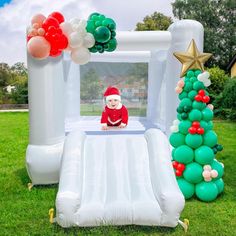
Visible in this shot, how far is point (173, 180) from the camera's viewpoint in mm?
3580

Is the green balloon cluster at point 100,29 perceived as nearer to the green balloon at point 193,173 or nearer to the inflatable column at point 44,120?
the inflatable column at point 44,120

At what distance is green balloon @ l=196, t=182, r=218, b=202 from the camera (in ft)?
14.1

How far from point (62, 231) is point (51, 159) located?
50.8 inches

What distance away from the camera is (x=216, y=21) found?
80.1 feet

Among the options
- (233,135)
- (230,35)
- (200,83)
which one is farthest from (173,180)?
(230,35)

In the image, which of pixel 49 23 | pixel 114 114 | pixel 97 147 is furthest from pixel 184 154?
pixel 114 114

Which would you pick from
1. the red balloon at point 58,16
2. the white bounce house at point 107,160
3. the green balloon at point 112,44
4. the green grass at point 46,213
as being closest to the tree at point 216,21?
the green grass at point 46,213

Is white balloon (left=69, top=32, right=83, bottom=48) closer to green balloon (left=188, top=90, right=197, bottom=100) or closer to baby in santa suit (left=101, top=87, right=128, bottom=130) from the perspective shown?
green balloon (left=188, top=90, right=197, bottom=100)

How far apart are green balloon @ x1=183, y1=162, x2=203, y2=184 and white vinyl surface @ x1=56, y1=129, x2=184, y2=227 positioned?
0.53 m

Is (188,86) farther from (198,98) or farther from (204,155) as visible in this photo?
(204,155)

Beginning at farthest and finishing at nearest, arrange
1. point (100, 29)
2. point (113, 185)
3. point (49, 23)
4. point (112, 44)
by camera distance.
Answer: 1. point (112, 44)
2. point (100, 29)
3. point (49, 23)
4. point (113, 185)

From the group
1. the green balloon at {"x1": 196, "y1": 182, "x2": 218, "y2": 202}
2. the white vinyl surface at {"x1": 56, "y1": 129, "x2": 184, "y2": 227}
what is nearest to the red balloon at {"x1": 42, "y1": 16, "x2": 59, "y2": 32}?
the white vinyl surface at {"x1": 56, "y1": 129, "x2": 184, "y2": 227}

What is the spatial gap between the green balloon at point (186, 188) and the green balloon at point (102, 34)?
6.07ft

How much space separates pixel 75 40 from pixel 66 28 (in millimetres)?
168
